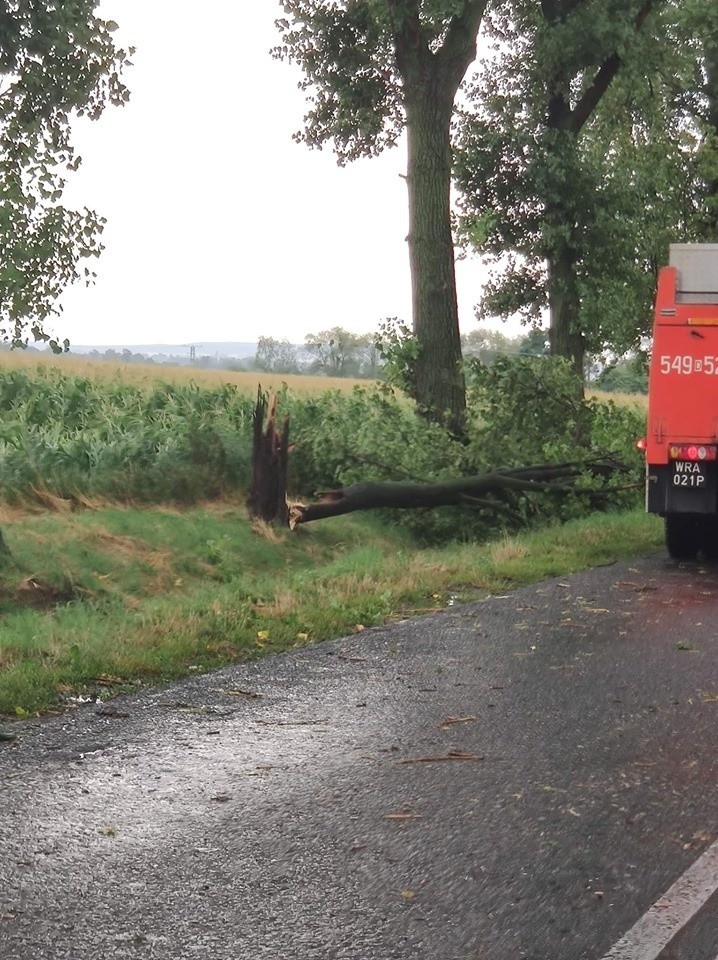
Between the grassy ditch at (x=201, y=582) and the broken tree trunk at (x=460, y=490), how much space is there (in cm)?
59

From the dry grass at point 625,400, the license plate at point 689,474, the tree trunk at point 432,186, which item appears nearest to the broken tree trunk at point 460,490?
the dry grass at point 625,400

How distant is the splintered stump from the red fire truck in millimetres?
4363

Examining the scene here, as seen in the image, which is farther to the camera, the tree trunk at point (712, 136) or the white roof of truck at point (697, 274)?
the tree trunk at point (712, 136)

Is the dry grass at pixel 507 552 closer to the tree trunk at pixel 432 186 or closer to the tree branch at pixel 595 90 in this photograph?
the tree trunk at pixel 432 186

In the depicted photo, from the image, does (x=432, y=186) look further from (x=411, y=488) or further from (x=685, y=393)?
(x=685, y=393)

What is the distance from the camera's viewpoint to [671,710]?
265 inches

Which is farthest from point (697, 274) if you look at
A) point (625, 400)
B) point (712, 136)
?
point (712, 136)

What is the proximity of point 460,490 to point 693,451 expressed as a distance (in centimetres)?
357

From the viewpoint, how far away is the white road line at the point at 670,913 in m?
3.79

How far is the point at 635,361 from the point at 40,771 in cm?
3104

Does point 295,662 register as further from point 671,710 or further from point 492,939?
point 492,939

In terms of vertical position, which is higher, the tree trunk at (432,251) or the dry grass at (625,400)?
the tree trunk at (432,251)

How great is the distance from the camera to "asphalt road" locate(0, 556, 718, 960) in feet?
12.9

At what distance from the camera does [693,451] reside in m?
13.1
